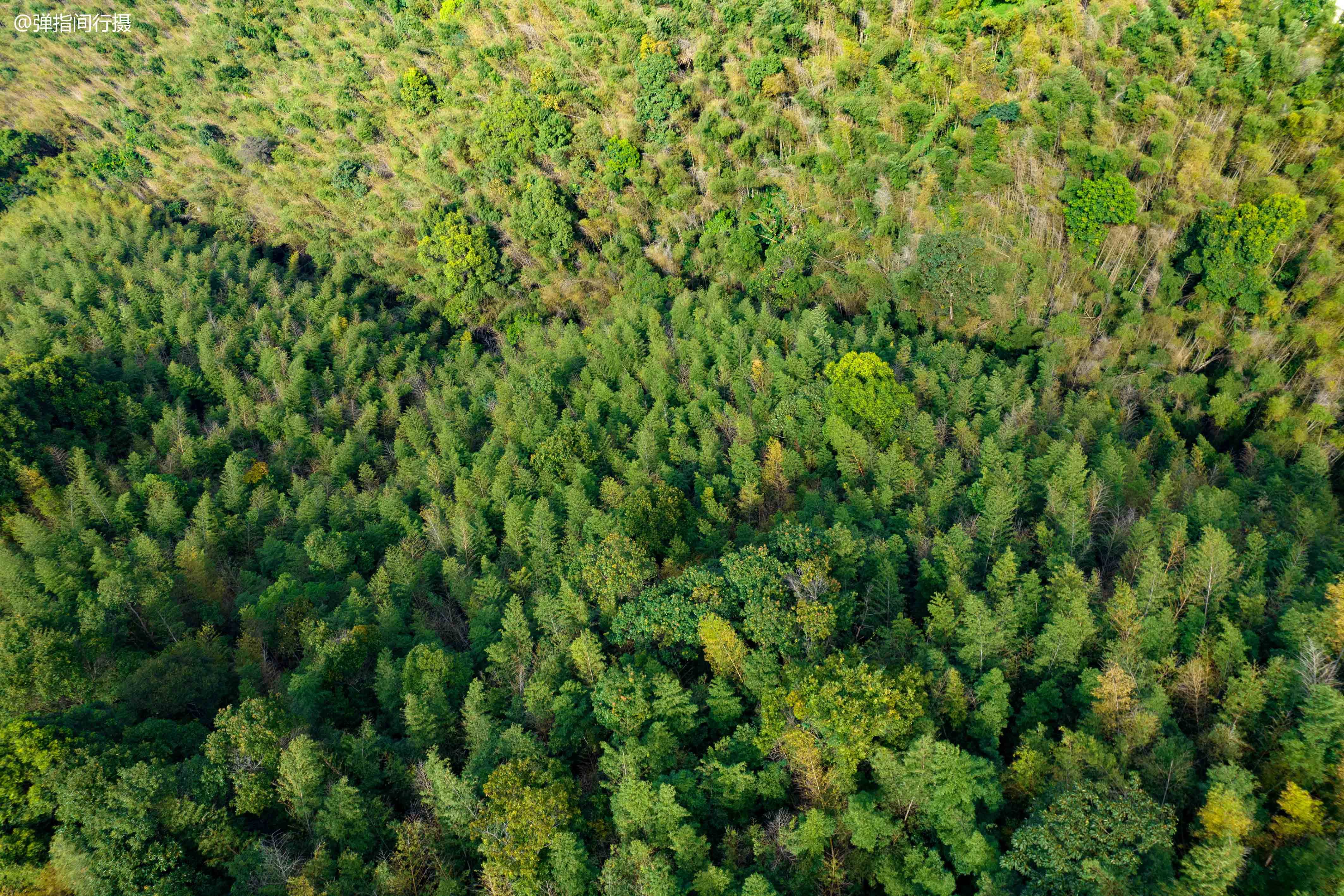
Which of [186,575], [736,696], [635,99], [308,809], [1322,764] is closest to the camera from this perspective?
[1322,764]

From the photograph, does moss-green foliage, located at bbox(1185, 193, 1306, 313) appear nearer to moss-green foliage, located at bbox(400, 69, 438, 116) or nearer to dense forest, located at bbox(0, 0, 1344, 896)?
dense forest, located at bbox(0, 0, 1344, 896)

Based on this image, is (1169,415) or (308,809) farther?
(1169,415)

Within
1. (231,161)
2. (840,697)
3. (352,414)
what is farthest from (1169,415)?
(231,161)

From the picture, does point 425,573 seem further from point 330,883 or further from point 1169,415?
point 1169,415

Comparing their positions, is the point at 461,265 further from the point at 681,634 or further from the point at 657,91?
the point at 681,634

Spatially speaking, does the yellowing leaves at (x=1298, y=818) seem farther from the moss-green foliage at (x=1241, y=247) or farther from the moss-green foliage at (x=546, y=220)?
the moss-green foliage at (x=546, y=220)

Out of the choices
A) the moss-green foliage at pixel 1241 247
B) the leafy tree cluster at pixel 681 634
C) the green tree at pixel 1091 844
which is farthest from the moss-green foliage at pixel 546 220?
the green tree at pixel 1091 844
